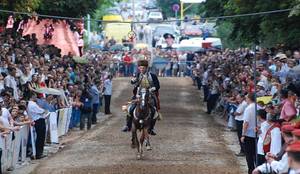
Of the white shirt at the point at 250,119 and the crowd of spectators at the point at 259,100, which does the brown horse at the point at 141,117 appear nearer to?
the crowd of spectators at the point at 259,100

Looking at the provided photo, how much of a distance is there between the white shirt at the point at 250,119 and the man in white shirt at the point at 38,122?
6651 mm

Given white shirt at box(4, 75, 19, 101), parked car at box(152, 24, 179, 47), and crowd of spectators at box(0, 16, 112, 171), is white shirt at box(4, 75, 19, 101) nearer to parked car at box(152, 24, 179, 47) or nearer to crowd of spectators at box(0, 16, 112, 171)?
crowd of spectators at box(0, 16, 112, 171)

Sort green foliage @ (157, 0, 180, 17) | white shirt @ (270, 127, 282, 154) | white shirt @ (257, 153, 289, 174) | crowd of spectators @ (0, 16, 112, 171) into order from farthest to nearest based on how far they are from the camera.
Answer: green foliage @ (157, 0, 180, 17)
crowd of spectators @ (0, 16, 112, 171)
white shirt @ (270, 127, 282, 154)
white shirt @ (257, 153, 289, 174)

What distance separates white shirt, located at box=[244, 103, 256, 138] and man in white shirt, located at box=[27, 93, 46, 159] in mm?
6651

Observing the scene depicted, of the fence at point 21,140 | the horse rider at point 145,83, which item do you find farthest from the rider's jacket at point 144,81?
the fence at point 21,140

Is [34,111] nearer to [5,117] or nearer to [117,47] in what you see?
[5,117]

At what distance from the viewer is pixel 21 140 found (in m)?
25.4

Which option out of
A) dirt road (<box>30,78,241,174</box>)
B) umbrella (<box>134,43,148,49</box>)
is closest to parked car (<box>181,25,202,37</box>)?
umbrella (<box>134,43,148,49</box>)

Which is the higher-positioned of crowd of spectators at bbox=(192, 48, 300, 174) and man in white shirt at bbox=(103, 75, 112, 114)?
crowd of spectators at bbox=(192, 48, 300, 174)

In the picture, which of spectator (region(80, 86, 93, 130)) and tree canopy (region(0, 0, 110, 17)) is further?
tree canopy (region(0, 0, 110, 17))

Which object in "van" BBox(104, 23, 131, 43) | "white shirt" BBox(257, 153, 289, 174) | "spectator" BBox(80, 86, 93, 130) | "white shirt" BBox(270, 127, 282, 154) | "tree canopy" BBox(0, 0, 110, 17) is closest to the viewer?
"white shirt" BBox(257, 153, 289, 174)

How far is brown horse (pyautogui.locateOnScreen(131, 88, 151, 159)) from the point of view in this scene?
2655cm

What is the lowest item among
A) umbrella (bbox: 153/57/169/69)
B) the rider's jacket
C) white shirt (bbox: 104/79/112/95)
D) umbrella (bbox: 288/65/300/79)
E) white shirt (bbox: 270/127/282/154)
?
umbrella (bbox: 153/57/169/69)

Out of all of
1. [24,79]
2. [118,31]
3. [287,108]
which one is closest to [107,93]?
[24,79]
